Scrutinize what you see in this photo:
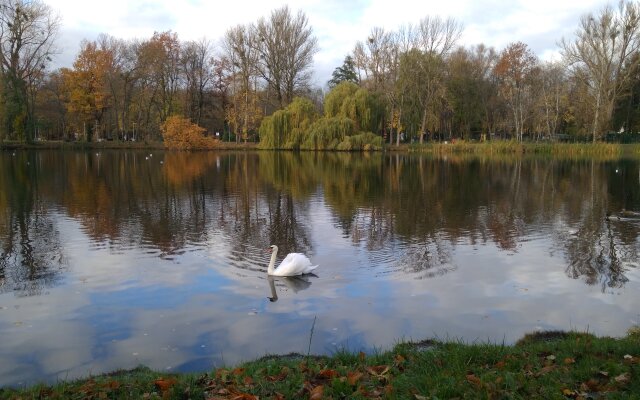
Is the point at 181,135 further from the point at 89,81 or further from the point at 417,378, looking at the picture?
the point at 417,378

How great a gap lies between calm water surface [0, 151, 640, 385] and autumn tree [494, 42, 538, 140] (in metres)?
43.7

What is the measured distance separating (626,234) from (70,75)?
6524cm

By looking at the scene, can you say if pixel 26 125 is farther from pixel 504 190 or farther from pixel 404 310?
pixel 404 310

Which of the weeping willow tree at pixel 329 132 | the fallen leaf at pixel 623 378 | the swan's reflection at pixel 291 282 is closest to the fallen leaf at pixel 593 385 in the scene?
the fallen leaf at pixel 623 378

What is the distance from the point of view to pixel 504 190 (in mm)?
24625

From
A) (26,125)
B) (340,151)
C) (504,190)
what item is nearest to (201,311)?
(504,190)

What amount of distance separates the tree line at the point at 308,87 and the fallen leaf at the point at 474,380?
5332 cm

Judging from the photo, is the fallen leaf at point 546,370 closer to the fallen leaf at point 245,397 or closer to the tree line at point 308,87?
the fallen leaf at point 245,397

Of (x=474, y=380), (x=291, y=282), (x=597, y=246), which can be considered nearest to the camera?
(x=474, y=380)

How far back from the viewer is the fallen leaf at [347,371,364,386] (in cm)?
482

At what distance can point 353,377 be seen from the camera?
4.92 m

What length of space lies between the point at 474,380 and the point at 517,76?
64.0 m

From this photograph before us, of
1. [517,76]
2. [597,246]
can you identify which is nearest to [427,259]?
[597,246]

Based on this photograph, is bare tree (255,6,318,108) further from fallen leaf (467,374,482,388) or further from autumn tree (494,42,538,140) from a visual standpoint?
fallen leaf (467,374,482,388)
